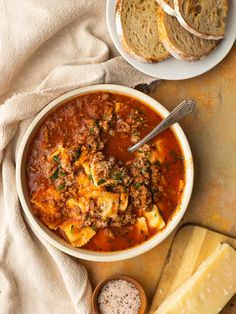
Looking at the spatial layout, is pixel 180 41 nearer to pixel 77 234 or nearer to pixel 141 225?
pixel 141 225

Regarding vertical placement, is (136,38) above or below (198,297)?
above

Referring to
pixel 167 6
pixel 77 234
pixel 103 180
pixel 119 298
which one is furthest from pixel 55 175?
pixel 167 6

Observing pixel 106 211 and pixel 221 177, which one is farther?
pixel 221 177

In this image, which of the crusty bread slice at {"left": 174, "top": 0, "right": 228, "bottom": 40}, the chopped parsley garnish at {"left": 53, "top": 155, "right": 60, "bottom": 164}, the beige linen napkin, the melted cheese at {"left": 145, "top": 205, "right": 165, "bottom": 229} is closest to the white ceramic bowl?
the melted cheese at {"left": 145, "top": 205, "right": 165, "bottom": 229}

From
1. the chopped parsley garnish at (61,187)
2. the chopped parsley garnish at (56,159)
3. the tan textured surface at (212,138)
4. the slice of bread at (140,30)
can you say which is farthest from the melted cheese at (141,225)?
the slice of bread at (140,30)

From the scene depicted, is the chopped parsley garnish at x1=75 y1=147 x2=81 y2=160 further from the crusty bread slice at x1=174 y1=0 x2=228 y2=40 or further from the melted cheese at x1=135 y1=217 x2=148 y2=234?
the crusty bread slice at x1=174 y1=0 x2=228 y2=40

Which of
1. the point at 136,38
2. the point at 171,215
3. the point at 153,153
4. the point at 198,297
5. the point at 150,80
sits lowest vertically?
the point at 198,297

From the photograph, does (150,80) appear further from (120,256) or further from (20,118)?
(120,256)

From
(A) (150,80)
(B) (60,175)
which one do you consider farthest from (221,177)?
(B) (60,175)
